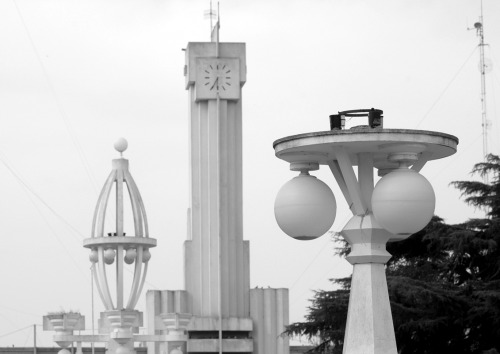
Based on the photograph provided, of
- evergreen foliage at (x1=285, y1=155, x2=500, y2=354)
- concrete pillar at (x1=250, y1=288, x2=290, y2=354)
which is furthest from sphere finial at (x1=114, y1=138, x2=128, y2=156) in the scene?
concrete pillar at (x1=250, y1=288, x2=290, y2=354)

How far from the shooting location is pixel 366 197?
10.6 meters

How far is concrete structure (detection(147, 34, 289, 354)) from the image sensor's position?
4341 centimetres

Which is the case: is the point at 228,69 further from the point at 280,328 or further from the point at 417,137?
the point at 417,137

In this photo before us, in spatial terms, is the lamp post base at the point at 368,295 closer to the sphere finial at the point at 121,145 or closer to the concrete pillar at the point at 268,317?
the sphere finial at the point at 121,145

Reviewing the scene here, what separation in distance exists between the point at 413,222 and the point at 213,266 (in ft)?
111

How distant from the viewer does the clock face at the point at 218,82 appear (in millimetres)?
43812

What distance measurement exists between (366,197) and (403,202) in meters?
0.62

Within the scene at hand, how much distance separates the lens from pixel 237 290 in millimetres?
44438

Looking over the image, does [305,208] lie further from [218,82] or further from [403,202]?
[218,82]

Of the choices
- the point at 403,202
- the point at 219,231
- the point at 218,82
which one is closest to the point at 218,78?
the point at 218,82

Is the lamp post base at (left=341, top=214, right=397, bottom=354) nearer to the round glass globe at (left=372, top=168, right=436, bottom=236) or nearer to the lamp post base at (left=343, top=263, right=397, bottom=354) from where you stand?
the lamp post base at (left=343, top=263, right=397, bottom=354)

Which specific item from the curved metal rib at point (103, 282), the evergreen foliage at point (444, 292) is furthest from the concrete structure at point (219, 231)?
the evergreen foliage at point (444, 292)

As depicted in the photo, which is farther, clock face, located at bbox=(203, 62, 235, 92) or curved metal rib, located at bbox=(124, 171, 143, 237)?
clock face, located at bbox=(203, 62, 235, 92)

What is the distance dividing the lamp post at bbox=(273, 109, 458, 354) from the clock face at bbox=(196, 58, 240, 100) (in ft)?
109
